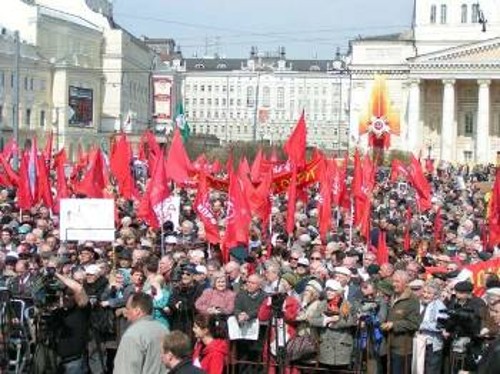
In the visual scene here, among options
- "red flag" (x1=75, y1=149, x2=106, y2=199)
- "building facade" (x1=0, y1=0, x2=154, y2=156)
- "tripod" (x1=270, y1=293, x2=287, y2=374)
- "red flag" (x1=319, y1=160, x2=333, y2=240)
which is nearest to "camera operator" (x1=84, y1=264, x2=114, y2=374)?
"tripod" (x1=270, y1=293, x2=287, y2=374)

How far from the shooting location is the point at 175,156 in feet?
77.9

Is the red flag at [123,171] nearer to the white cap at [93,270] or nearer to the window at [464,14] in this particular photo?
the white cap at [93,270]

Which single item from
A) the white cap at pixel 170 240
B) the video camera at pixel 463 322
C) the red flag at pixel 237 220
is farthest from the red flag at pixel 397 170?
the video camera at pixel 463 322

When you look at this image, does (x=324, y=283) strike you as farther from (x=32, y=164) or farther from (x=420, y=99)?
(x=420, y=99)

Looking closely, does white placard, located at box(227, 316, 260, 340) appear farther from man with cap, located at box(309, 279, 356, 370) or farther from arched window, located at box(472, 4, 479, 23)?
arched window, located at box(472, 4, 479, 23)


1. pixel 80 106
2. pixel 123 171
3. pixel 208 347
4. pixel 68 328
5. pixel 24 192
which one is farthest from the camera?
pixel 80 106

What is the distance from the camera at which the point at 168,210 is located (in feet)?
73.3

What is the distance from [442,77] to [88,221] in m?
76.0

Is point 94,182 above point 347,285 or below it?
above

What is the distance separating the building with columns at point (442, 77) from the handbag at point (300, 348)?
79670 millimetres

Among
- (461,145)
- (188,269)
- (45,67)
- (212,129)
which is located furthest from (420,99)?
(188,269)

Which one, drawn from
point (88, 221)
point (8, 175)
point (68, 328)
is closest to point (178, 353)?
point (68, 328)

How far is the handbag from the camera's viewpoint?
1266cm

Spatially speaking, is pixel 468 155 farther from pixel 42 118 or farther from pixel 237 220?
pixel 237 220
